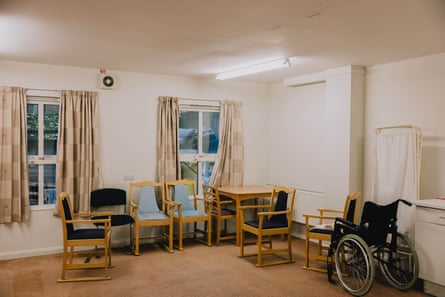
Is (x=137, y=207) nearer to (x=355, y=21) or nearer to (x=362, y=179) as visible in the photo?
(x=362, y=179)

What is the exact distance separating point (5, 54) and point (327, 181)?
4.48 meters

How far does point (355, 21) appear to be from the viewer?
3.38 m

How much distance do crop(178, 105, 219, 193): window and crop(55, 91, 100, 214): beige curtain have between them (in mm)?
1403

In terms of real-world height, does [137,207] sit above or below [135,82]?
below

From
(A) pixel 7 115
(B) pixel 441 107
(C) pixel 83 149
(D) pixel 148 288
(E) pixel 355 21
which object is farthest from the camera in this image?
(C) pixel 83 149

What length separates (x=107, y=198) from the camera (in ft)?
18.3

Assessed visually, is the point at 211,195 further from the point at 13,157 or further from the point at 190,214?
the point at 13,157

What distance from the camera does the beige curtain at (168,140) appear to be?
238 inches

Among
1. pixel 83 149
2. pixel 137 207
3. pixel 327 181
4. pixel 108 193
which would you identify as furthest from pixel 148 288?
pixel 327 181

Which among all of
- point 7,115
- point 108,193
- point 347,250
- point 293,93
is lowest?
point 347,250

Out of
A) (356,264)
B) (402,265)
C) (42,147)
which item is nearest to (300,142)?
(402,265)

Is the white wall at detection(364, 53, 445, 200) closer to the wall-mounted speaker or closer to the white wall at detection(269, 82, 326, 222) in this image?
the white wall at detection(269, 82, 326, 222)

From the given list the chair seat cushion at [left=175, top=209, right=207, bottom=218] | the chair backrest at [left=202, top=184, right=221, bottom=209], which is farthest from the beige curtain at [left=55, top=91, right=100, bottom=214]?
the chair backrest at [left=202, top=184, right=221, bottom=209]

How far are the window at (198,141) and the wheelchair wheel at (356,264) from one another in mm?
2900
